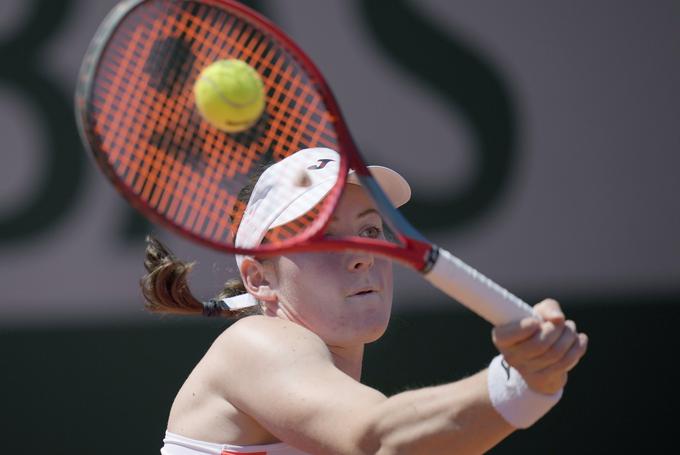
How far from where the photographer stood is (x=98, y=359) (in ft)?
13.9

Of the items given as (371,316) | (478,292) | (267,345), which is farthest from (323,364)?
(478,292)

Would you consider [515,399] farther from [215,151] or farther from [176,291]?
[176,291]

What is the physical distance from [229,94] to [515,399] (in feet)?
2.31

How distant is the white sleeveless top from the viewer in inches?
86.7

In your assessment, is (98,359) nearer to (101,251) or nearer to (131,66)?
(101,251)

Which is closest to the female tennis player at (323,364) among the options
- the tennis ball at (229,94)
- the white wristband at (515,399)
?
the white wristband at (515,399)

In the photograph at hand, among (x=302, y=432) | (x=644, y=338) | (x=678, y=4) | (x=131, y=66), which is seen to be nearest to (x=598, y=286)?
(x=644, y=338)

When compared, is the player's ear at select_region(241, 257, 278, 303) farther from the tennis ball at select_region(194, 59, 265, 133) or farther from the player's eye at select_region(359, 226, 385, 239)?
the tennis ball at select_region(194, 59, 265, 133)

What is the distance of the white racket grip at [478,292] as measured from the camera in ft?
5.84

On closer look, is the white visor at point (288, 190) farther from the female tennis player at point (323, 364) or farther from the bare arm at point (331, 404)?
the bare arm at point (331, 404)

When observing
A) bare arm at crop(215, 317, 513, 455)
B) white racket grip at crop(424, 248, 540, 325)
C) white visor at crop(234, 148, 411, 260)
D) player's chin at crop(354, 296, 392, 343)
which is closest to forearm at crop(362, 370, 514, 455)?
bare arm at crop(215, 317, 513, 455)

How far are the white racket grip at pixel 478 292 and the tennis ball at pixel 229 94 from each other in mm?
428

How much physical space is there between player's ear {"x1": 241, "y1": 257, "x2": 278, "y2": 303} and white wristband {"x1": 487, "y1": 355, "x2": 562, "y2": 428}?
28.1 inches

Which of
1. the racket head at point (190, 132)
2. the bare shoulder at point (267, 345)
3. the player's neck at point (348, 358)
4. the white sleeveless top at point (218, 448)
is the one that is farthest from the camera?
the player's neck at point (348, 358)
